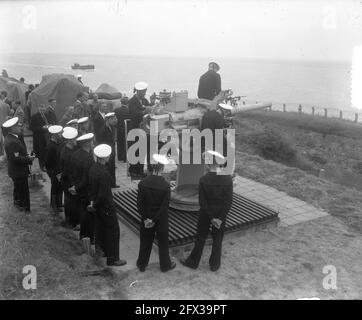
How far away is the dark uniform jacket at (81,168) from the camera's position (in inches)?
254

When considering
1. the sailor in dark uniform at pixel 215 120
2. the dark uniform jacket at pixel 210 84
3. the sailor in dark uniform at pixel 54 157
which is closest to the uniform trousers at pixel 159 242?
the sailor in dark uniform at pixel 215 120

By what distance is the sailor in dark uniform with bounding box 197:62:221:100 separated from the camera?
9.23 meters

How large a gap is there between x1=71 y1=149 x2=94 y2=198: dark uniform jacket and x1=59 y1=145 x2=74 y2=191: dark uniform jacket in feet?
0.61

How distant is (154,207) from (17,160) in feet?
9.34

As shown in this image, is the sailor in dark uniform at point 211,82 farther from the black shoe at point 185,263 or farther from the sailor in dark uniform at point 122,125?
the black shoe at point 185,263

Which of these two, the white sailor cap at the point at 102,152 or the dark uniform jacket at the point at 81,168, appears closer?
the white sailor cap at the point at 102,152

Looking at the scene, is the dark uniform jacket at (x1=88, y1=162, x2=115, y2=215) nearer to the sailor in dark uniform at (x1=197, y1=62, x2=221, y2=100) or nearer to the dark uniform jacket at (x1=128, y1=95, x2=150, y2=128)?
the dark uniform jacket at (x1=128, y1=95, x2=150, y2=128)

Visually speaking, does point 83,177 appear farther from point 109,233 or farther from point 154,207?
point 154,207

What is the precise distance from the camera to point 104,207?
234 inches

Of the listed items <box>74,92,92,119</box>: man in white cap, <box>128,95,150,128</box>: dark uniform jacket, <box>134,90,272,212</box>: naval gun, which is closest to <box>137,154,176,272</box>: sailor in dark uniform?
<box>134,90,272,212</box>: naval gun

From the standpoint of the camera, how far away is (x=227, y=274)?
6.07m

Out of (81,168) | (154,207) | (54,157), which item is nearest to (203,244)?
(154,207)

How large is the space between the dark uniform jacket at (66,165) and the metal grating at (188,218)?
1266 millimetres
